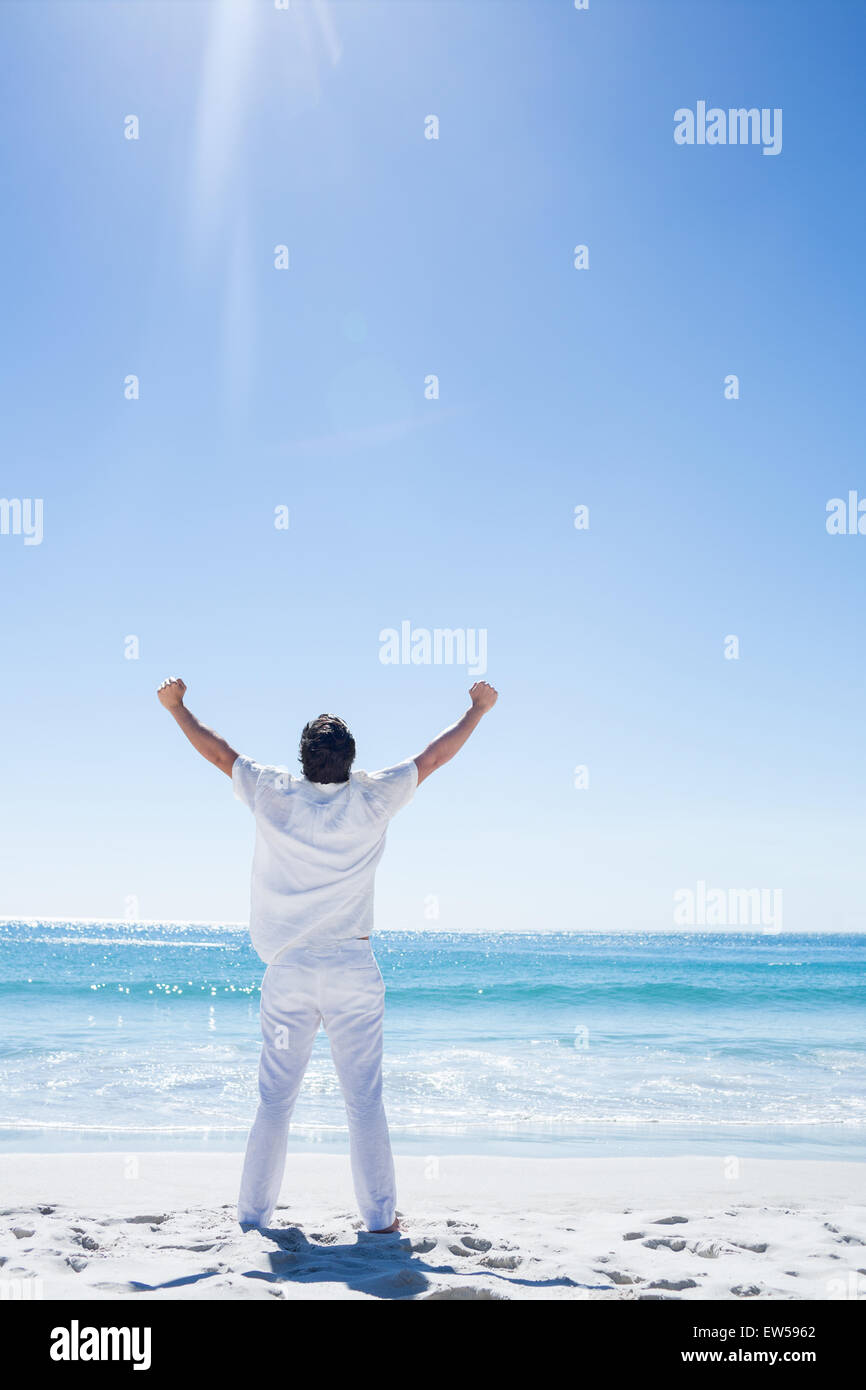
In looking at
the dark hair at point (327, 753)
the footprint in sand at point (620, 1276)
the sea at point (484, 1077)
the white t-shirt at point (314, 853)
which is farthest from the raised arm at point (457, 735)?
the sea at point (484, 1077)

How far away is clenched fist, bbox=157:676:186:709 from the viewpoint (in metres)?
3.76

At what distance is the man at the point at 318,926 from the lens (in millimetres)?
3561

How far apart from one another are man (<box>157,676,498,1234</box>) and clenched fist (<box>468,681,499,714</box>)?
42 cm

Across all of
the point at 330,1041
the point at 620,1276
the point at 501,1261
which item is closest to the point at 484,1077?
the point at 501,1261

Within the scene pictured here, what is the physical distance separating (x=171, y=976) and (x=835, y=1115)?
956 inches

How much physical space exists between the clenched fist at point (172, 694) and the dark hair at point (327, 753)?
20.3 inches

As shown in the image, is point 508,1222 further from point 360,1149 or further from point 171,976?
point 171,976

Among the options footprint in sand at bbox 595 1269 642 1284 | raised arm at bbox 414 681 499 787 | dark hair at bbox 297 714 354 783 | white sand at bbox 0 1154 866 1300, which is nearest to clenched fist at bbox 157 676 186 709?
dark hair at bbox 297 714 354 783

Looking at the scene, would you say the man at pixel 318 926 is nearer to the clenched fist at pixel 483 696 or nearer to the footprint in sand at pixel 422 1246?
the footprint in sand at pixel 422 1246

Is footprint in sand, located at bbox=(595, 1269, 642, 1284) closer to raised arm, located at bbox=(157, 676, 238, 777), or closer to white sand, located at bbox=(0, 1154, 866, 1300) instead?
white sand, located at bbox=(0, 1154, 866, 1300)

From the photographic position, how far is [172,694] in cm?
376

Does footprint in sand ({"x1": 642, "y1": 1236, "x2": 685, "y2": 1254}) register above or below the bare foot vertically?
below

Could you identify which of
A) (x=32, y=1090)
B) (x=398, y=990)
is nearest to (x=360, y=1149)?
(x=32, y=1090)
